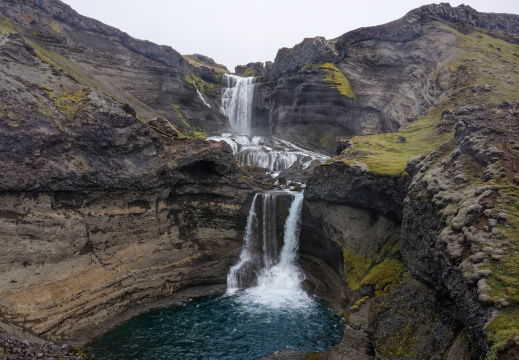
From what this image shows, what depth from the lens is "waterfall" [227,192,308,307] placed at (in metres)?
28.6

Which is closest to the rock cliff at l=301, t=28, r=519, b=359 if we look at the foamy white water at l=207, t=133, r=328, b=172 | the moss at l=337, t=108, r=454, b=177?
the moss at l=337, t=108, r=454, b=177

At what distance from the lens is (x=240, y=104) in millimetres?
72750

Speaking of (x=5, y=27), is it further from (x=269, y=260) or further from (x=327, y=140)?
(x=327, y=140)

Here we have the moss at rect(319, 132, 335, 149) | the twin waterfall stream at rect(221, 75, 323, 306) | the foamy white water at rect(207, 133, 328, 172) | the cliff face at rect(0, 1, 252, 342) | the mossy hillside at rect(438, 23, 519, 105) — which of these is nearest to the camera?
the cliff face at rect(0, 1, 252, 342)

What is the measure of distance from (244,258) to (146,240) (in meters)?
9.49

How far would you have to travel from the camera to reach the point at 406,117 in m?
48.9

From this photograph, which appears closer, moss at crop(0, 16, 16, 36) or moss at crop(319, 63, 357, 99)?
moss at crop(0, 16, 16, 36)

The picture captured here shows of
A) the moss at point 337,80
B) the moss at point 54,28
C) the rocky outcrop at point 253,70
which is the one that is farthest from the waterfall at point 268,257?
the rocky outcrop at point 253,70

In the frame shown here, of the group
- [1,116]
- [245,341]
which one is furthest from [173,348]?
[1,116]

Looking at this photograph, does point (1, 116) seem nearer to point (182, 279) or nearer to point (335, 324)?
point (182, 279)

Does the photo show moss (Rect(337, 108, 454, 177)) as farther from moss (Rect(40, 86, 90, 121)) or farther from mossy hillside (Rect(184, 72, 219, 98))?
mossy hillside (Rect(184, 72, 219, 98))

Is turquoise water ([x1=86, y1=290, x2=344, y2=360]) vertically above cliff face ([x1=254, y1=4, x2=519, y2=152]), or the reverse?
cliff face ([x1=254, y1=4, x2=519, y2=152])

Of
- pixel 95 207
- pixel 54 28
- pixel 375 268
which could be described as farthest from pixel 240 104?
pixel 375 268

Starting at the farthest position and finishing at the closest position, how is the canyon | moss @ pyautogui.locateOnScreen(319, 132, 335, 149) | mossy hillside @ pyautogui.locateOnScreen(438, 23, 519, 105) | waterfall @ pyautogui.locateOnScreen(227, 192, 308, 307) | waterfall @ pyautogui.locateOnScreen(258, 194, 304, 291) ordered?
moss @ pyautogui.locateOnScreen(319, 132, 335, 149) → mossy hillside @ pyautogui.locateOnScreen(438, 23, 519, 105) → waterfall @ pyautogui.locateOnScreen(258, 194, 304, 291) → waterfall @ pyautogui.locateOnScreen(227, 192, 308, 307) → the canyon
